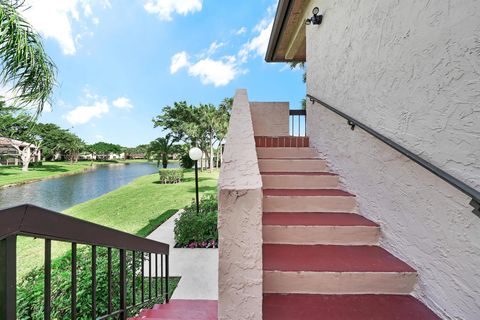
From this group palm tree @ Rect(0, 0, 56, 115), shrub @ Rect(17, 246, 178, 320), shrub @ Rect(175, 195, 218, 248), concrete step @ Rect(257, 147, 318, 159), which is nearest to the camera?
shrub @ Rect(17, 246, 178, 320)

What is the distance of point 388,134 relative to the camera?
2012mm

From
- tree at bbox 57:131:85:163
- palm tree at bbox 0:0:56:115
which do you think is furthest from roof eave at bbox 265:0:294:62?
tree at bbox 57:131:85:163

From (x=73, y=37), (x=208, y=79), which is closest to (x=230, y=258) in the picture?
(x=73, y=37)

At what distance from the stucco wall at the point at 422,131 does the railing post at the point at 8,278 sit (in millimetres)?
2067

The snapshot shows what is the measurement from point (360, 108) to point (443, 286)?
1.73 metres

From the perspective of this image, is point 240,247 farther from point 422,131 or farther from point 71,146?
point 71,146

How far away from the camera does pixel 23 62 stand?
3.64m

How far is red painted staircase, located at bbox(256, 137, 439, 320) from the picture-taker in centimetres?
Result: 155

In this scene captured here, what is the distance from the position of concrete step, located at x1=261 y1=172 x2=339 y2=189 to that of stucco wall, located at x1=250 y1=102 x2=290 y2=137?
8.45ft

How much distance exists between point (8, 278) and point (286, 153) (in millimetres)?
3399

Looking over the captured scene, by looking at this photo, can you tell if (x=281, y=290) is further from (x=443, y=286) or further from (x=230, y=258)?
(x=443, y=286)

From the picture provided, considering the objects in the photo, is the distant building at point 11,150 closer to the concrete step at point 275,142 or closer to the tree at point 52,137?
the tree at point 52,137

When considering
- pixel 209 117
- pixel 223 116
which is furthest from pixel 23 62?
pixel 223 116

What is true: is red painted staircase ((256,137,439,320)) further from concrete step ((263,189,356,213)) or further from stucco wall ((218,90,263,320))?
stucco wall ((218,90,263,320))
